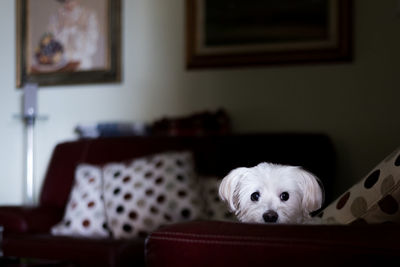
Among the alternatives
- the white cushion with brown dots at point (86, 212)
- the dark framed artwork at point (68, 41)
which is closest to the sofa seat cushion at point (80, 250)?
the white cushion with brown dots at point (86, 212)

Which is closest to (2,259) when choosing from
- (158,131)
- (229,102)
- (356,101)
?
(158,131)

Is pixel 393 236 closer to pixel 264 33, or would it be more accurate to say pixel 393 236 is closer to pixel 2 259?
pixel 2 259

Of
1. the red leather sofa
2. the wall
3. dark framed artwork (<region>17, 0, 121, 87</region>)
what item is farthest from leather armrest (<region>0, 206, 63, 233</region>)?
dark framed artwork (<region>17, 0, 121, 87</region>)

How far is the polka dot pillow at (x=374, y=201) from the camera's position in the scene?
2.77 ft

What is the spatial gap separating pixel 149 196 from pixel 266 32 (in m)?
1.11

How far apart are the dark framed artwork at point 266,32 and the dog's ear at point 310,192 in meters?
1.98

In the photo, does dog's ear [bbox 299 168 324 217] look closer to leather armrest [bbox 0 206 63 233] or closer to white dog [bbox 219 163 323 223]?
white dog [bbox 219 163 323 223]

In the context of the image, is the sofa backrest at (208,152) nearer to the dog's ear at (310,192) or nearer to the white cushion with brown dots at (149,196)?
the white cushion with brown dots at (149,196)

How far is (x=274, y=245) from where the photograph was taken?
757mm

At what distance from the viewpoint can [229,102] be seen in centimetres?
258

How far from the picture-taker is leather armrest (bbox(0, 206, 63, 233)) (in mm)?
2092

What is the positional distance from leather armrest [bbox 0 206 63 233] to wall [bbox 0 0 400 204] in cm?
71

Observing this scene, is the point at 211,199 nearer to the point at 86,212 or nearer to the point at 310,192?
the point at 86,212

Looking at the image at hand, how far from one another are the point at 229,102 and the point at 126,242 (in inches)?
43.1
